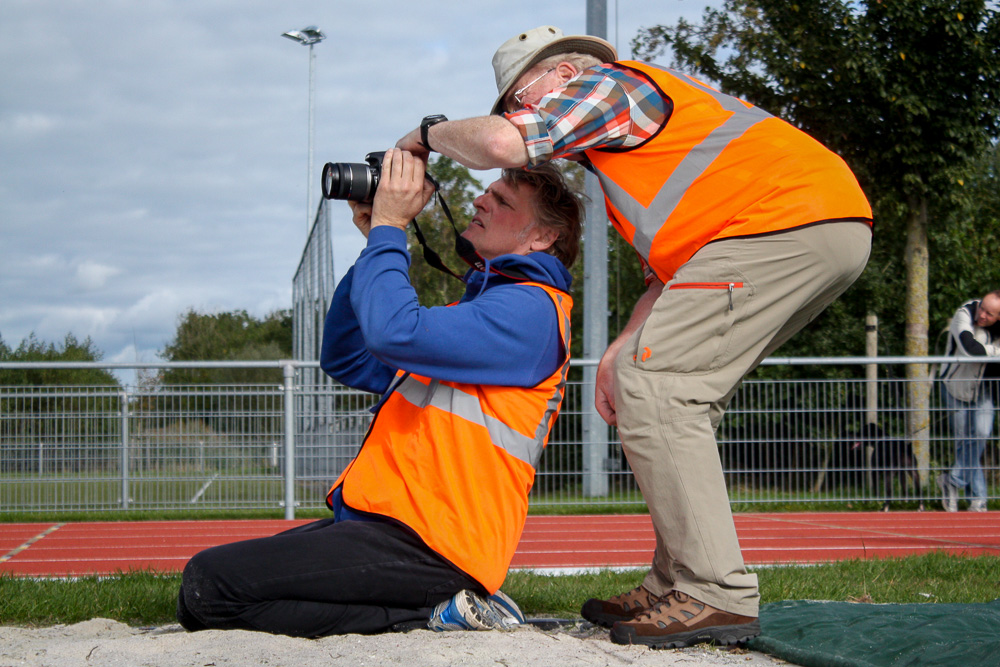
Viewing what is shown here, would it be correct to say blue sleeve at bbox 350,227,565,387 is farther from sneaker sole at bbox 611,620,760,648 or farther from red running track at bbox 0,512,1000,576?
red running track at bbox 0,512,1000,576

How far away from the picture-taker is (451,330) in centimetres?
227

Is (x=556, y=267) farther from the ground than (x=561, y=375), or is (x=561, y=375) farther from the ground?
(x=556, y=267)

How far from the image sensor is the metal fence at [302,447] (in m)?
8.27

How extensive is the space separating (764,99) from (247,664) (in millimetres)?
10401

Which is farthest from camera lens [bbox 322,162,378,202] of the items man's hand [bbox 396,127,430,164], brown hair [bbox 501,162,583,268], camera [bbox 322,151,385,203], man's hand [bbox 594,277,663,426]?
man's hand [bbox 594,277,663,426]

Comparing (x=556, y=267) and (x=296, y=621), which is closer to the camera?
(x=296, y=621)

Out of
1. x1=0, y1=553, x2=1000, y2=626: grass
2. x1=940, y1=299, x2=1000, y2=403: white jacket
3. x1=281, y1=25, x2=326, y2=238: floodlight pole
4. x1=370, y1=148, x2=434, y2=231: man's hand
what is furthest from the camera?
x1=281, y1=25, x2=326, y2=238: floodlight pole

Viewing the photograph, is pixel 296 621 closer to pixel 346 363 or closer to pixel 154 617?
pixel 346 363

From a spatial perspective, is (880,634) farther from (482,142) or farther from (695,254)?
(482,142)

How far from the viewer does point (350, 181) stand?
2.59 m

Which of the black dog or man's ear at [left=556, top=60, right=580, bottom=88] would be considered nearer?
man's ear at [left=556, top=60, right=580, bottom=88]

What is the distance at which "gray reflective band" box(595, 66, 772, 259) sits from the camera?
2.42 meters

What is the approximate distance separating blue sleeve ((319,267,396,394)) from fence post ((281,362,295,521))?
5.35 m

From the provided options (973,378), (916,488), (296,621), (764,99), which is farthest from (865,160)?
(296,621)
